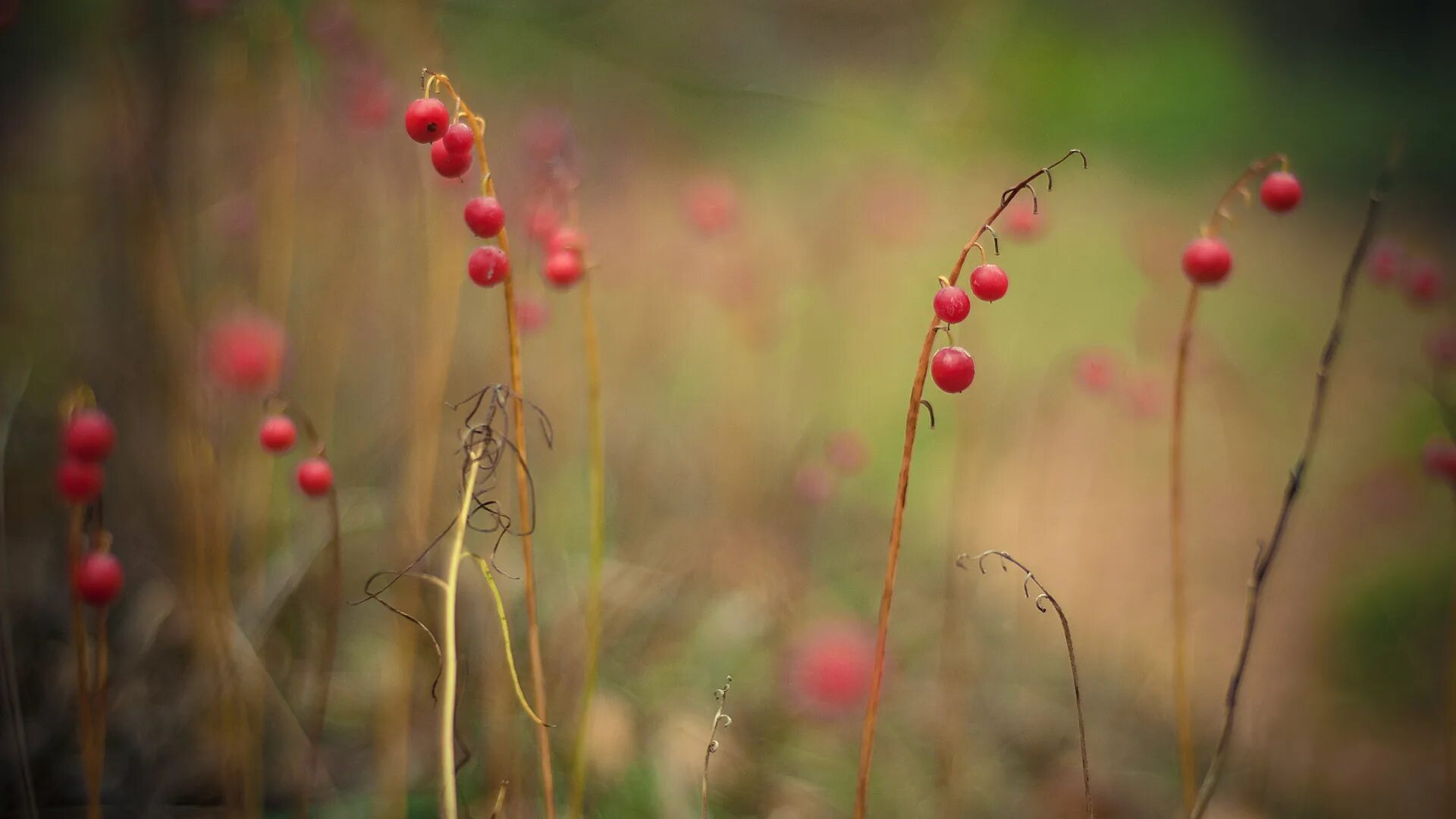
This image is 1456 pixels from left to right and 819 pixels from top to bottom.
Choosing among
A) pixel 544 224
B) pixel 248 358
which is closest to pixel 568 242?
pixel 544 224

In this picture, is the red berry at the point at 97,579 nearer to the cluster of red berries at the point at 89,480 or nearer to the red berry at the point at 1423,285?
the cluster of red berries at the point at 89,480

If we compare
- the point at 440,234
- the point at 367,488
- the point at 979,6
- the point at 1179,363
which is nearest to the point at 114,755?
the point at 367,488

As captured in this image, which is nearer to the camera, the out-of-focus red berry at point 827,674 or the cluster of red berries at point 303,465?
the cluster of red berries at point 303,465

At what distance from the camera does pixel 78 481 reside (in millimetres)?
598

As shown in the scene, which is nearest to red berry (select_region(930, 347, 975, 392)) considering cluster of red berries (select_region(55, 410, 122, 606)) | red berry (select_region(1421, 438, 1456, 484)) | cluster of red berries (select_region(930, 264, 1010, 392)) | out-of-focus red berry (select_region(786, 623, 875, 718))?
cluster of red berries (select_region(930, 264, 1010, 392))

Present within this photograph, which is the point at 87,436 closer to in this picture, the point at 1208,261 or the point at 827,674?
the point at 1208,261

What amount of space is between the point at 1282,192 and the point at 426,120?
0.63 m

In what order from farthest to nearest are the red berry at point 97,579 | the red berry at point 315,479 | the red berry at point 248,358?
the red berry at point 248,358
the red berry at point 315,479
the red berry at point 97,579

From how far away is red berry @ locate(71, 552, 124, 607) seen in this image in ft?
1.89

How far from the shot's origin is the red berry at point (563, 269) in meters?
0.69

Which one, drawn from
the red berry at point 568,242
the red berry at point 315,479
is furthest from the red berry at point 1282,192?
the red berry at point 315,479

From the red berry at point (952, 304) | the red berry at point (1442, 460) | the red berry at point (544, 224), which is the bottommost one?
the red berry at point (1442, 460)

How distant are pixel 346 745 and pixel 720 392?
154 cm

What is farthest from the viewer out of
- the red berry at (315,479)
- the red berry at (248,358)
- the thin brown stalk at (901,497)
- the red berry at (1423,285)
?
the red berry at (248,358)
